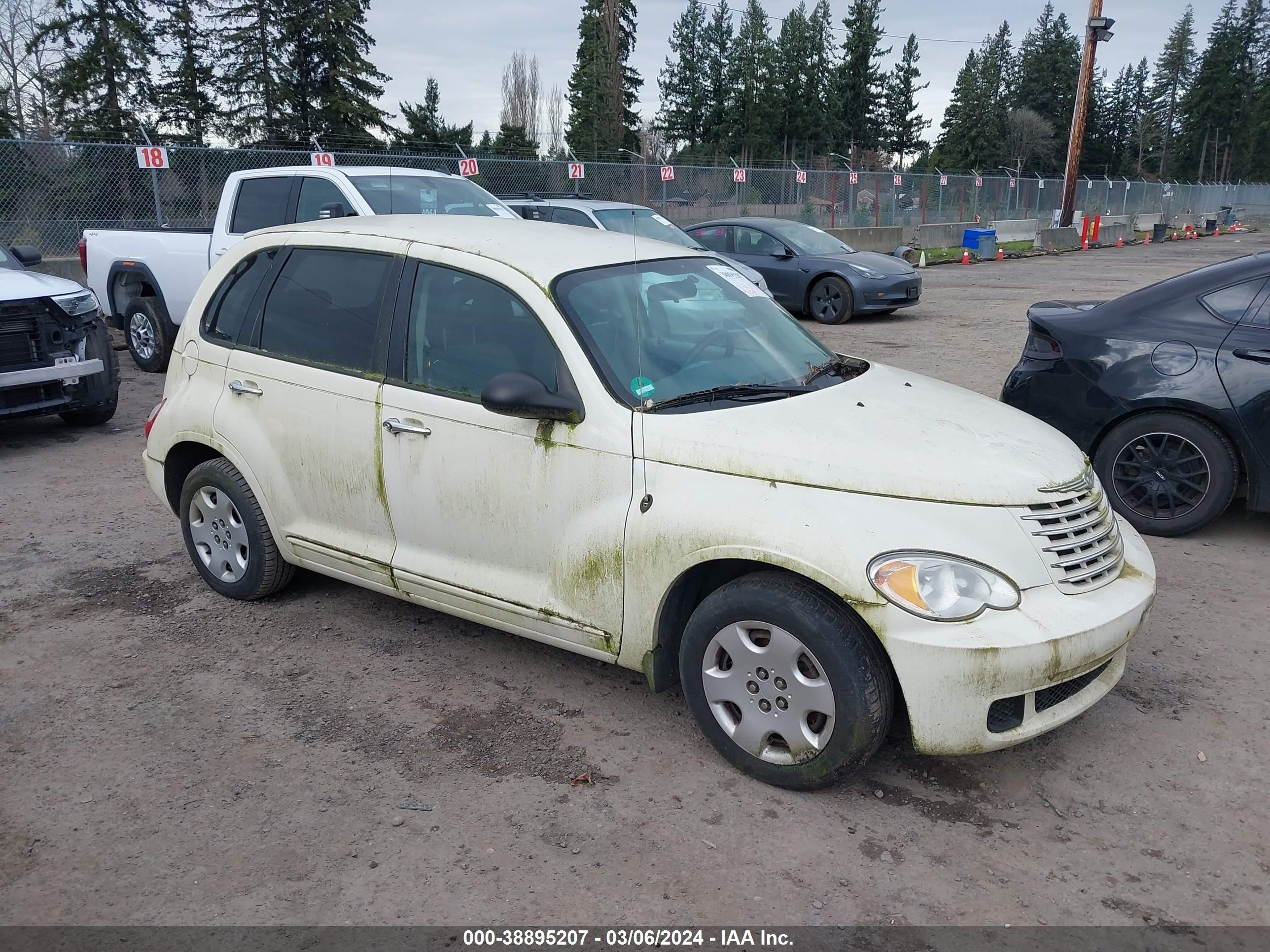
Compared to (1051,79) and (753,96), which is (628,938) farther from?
(1051,79)

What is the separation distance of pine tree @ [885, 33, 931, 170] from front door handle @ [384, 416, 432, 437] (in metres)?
91.6

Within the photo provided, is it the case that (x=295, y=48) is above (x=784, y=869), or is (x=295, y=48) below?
above

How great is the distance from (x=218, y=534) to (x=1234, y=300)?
18.0ft

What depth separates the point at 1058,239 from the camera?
32469 millimetres

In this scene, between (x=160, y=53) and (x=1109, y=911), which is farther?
(x=160, y=53)

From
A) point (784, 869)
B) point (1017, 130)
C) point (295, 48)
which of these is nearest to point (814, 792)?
point (784, 869)

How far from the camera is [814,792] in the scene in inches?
135

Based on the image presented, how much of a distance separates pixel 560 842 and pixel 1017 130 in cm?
9532

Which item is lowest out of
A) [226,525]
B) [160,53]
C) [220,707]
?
[220,707]

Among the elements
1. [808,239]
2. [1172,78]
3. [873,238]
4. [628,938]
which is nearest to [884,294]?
[808,239]

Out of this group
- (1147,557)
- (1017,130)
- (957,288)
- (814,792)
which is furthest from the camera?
(1017,130)

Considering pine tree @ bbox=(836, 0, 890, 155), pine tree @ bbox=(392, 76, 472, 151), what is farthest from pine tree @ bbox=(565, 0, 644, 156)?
pine tree @ bbox=(836, 0, 890, 155)

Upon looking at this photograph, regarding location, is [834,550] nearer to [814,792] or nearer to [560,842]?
[814,792]

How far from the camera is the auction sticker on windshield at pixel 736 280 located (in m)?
4.57
